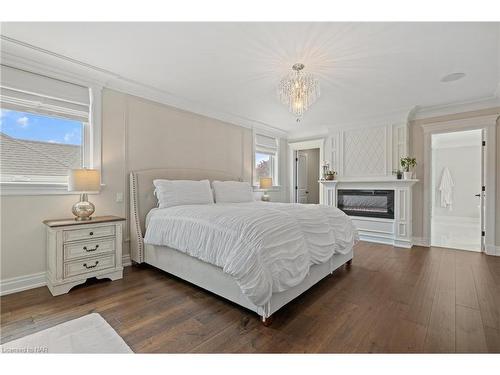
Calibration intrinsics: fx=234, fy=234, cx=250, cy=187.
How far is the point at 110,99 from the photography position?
3.09 meters

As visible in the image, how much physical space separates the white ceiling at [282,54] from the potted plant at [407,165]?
3.48 feet

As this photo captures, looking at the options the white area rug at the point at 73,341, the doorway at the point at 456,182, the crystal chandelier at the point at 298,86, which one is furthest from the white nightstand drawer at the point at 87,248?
the doorway at the point at 456,182

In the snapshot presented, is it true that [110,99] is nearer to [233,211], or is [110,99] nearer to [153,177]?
[153,177]

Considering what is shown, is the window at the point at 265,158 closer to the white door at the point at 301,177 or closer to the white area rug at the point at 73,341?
the white door at the point at 301,177

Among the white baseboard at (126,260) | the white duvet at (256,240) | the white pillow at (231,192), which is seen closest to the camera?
the white duvet at (256,240)

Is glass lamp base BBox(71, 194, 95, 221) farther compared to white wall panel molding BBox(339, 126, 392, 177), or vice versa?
white wall panel molding BBox(339, 126, 392, 177)

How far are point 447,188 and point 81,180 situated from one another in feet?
27.5

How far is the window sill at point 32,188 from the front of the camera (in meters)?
2.34

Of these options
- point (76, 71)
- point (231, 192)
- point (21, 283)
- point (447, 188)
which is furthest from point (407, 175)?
point (21, 283)

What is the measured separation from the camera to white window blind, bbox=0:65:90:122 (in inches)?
93.1

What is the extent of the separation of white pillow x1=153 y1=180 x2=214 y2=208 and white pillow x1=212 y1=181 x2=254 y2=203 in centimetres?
33

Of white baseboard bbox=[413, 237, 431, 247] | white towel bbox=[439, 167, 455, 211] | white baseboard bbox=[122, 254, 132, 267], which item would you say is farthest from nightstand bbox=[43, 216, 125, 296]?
white towel bbox=[439, 167, 455, 211]

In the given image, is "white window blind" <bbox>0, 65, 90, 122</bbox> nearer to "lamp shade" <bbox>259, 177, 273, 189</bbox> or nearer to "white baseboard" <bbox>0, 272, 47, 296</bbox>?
"white baseboard" <bbox>0, 272, 47, 296</bbox>
